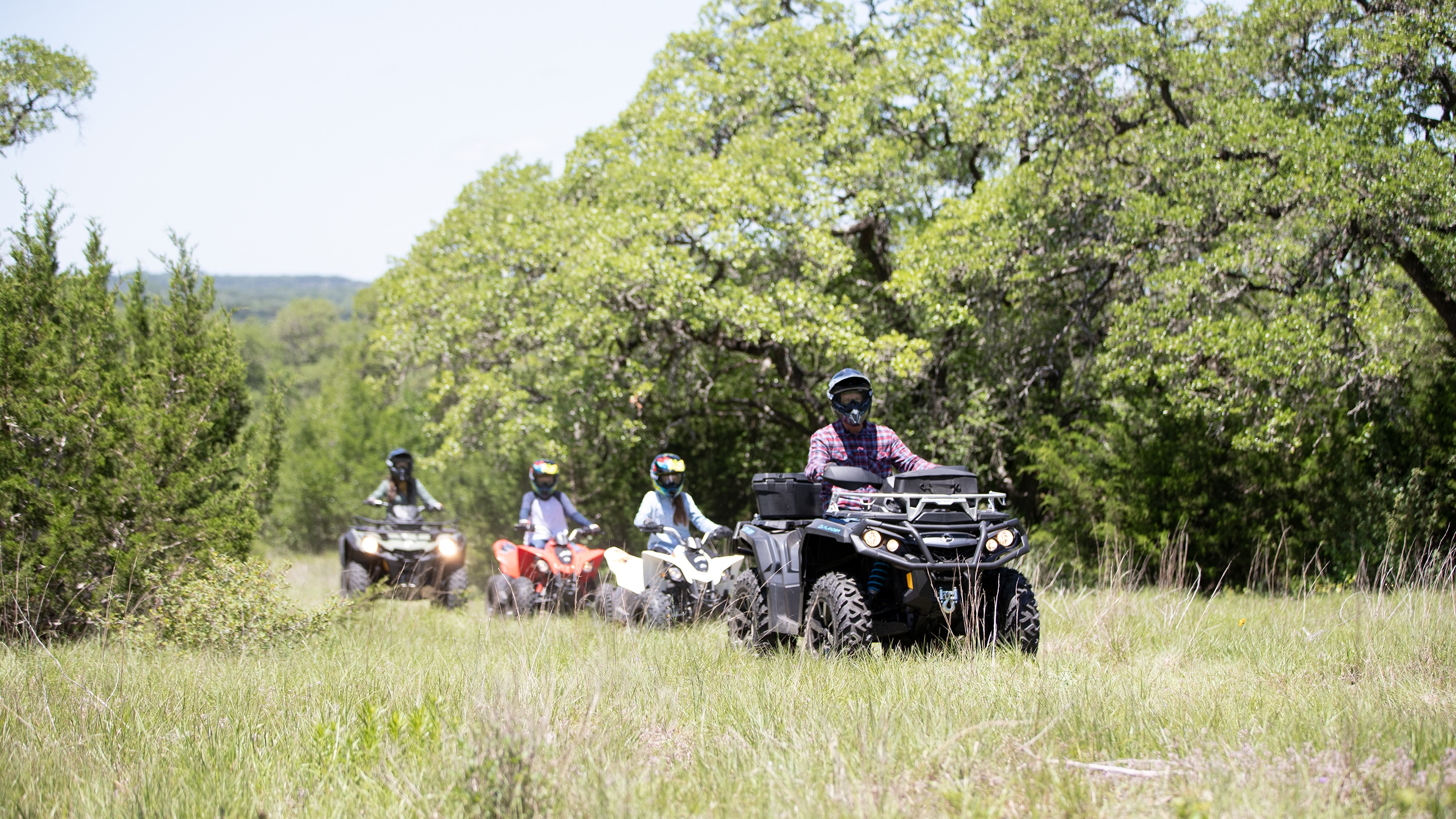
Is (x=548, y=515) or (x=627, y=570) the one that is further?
(x=548, y=515)

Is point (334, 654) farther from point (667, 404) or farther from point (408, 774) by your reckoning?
point (667, 404)

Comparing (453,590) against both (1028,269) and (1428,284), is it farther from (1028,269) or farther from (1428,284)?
(1428,284)

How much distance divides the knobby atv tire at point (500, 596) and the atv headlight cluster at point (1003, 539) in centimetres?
471

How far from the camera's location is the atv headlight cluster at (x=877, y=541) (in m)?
5.36

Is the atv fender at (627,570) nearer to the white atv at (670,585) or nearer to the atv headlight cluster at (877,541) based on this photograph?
the white atv at (670,585)

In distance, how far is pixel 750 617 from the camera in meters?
6.35

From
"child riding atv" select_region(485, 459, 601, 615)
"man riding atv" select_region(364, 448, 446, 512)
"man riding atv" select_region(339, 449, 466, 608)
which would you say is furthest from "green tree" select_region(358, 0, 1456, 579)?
"child riding atv" select_region(485, 459, 601, 615)

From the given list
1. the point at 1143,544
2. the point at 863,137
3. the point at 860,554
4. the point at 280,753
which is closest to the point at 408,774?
the point at 280,753

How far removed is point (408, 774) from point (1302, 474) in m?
9.80

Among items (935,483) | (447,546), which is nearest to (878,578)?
(935,483)

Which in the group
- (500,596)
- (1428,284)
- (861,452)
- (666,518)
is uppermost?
(1428,284)

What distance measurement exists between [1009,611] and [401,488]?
7513 millimetres

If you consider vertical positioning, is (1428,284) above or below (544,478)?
above

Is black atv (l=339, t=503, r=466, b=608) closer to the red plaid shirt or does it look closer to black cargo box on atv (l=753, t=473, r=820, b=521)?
black cargo box on atv (l=753, t=473, r=820, b=521)
